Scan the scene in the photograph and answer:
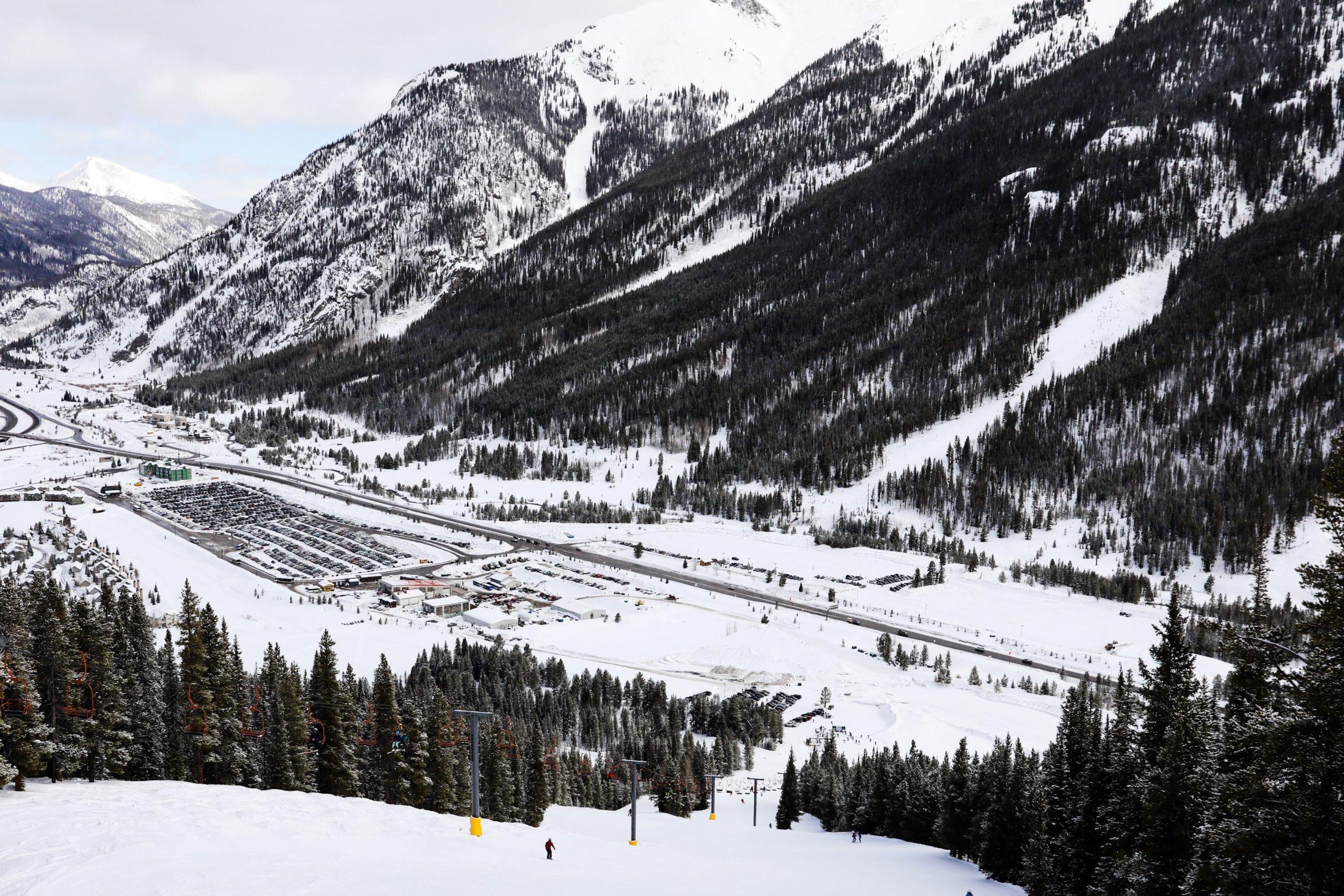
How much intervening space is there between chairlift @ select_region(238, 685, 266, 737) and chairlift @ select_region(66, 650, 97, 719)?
25.5 feet

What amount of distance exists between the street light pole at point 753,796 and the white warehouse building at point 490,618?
42136 mm

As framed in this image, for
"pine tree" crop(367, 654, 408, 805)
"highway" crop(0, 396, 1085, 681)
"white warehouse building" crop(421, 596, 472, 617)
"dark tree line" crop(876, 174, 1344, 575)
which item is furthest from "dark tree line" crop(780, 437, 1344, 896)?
"dark tree line" crop(876, 174, 1344, 575)

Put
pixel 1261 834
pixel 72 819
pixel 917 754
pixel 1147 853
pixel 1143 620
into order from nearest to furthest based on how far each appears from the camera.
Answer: pixel 1261 834 → pixel 1147 853 → pixel 72 819 → pixel 917 754 → pixel 1143 620

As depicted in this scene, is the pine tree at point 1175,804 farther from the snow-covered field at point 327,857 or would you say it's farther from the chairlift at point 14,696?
the chairlift at point 14,696

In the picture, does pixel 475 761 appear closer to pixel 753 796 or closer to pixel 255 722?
pixel 255 722

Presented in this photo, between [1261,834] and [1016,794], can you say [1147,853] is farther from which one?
[1016,794]

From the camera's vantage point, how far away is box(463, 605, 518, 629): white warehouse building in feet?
354

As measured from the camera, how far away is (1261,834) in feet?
60.7

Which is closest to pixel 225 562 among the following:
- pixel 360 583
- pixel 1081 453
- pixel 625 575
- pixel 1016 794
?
pixel 360 583

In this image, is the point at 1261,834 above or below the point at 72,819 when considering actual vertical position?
above

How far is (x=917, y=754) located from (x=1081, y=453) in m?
129

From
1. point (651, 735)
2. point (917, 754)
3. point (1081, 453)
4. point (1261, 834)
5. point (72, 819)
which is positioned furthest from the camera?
point (1081, 453)

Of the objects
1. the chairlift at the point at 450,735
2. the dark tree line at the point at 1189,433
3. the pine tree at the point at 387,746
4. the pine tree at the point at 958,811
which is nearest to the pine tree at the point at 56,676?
the pine tree at the point at 387,746

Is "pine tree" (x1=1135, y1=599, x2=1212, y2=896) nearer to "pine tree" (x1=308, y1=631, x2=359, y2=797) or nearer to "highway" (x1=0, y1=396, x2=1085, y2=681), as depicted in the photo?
"pine tree" (x1=308, y1=631, x2=359, y2=797)
